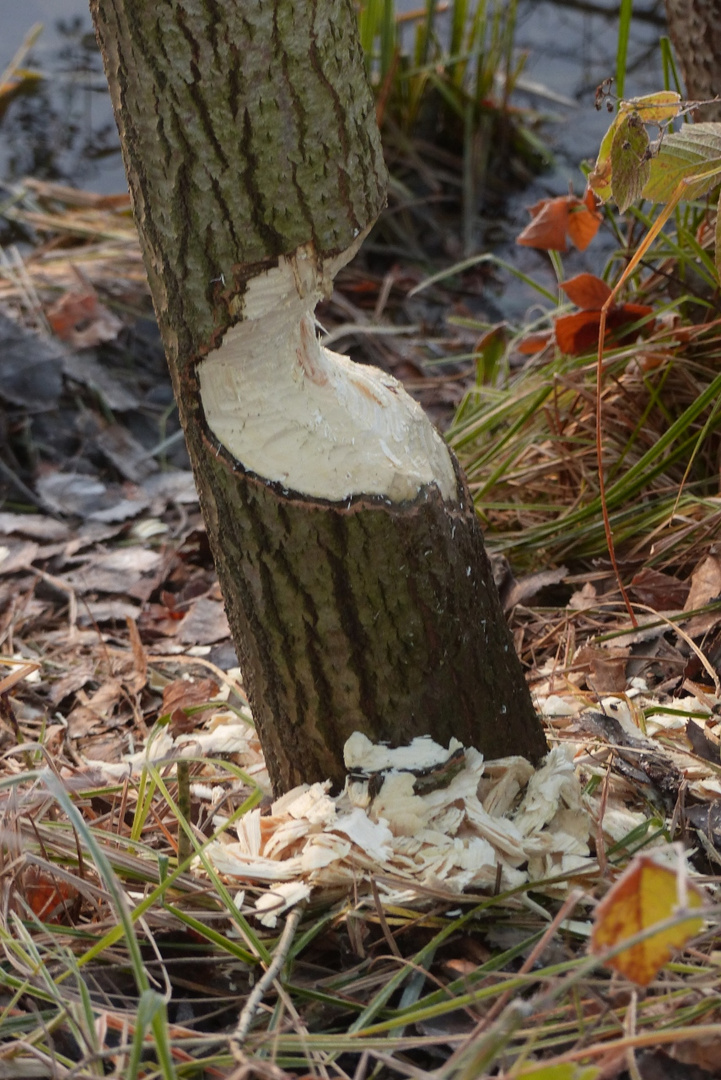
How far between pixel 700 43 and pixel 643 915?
1.82 meters

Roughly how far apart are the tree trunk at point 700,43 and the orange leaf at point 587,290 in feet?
1.27

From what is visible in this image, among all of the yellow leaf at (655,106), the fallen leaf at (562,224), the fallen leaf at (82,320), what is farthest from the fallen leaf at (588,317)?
the fallen leaf at (82,320)

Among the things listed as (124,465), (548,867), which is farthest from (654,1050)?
(124,465)

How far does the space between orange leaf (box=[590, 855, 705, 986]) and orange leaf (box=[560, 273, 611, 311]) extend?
143cm

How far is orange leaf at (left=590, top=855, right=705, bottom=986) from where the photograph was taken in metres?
0.79

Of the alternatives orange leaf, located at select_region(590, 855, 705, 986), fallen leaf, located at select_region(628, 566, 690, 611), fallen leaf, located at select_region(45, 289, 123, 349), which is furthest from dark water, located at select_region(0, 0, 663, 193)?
orange leaf, located at select_region(590, 855, 705, 986)

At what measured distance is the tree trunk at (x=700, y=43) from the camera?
78.9 inches

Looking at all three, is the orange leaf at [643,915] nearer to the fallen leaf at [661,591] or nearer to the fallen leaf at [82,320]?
the fallen leaf at [661,591]

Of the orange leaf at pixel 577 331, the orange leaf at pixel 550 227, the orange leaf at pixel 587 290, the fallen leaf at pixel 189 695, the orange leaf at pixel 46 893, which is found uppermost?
the orange leaf at pixel 550 227

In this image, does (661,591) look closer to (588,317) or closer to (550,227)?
(588,317)

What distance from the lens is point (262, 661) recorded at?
1.40 metres

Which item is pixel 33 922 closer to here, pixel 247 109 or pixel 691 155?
pixel 247 109

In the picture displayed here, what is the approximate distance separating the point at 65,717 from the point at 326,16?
1.37 metres

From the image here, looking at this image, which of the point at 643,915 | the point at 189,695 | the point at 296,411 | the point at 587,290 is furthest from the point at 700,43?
the point at 643,915
